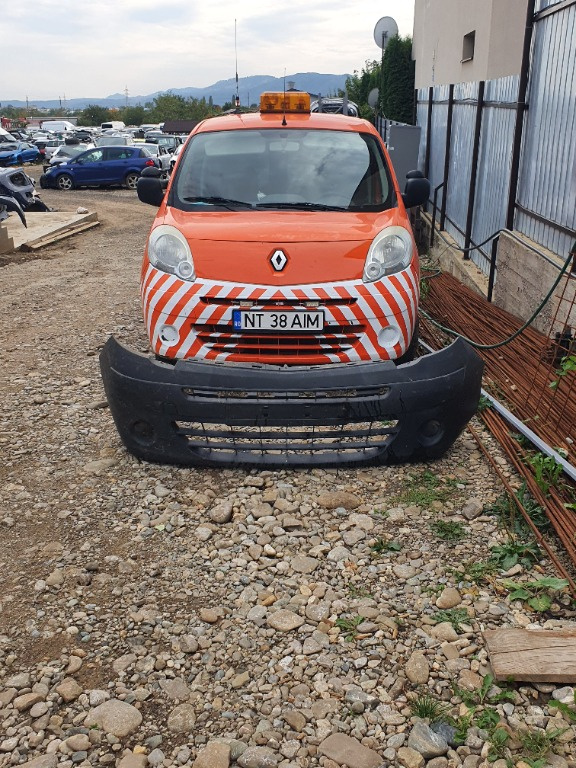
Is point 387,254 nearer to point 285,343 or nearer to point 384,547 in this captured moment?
point 285,343

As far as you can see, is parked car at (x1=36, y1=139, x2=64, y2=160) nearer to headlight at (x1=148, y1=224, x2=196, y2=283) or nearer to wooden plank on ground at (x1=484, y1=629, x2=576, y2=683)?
headlight at (x1=148, y1=224, x2=196, y2=283)

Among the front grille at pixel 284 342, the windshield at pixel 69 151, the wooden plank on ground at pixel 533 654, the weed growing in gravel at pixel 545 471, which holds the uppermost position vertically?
the windshield at pixel 69 151

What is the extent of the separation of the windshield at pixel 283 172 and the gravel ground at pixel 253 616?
1882mm

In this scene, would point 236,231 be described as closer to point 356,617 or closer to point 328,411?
point 328,411

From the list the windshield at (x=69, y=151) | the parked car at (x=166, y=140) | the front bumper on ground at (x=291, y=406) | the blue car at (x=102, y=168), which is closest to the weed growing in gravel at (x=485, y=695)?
the front bumper on ground at (x=291, y=406)

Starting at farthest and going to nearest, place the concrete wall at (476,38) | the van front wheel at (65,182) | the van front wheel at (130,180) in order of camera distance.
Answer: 1. the van front wheel at (65,182)
2. the van front wheel at (130,180)
3. the concrete wall at (476,38)

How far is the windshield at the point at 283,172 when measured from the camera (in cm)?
530

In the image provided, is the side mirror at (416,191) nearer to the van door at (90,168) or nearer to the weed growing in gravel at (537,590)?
the weed growing in gravel at (537,590)

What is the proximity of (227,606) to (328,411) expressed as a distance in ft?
4.32

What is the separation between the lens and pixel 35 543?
3.84 metres

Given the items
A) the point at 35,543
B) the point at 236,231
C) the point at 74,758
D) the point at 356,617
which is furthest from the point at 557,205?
the point at 74,758

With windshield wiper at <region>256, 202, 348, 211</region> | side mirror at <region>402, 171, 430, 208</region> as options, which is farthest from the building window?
windshield wiper at <region>256, 202, 348, 211</region>

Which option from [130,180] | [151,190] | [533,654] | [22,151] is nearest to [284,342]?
[151,190]

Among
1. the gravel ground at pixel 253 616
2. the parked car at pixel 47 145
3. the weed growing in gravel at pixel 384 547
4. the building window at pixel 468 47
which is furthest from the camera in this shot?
the parked car at pixel 47 145
